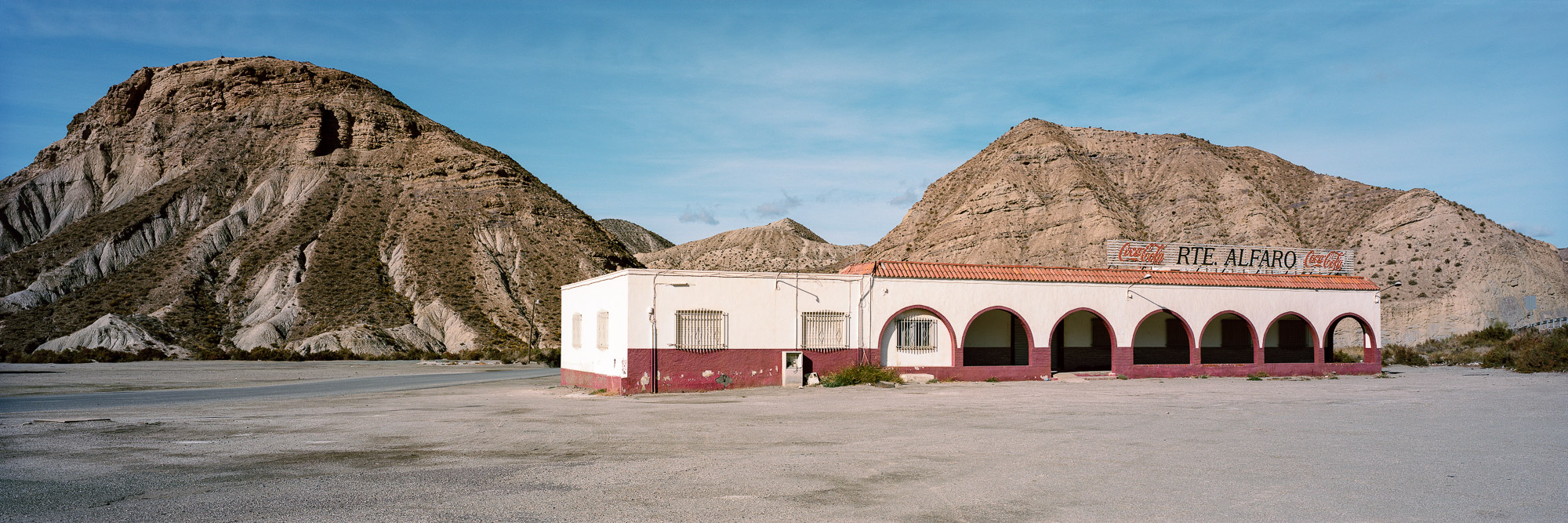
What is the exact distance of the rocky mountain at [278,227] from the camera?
64938 millimetres

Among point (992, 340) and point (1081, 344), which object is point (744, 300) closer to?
point (992, 340)

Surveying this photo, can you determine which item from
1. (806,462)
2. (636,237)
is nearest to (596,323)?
(806,462)

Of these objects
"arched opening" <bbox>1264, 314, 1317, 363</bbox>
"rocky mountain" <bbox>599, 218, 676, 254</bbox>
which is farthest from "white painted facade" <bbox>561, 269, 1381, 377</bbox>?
"rocky mountain" <bbox>599, 218, 676, 254</bbox>

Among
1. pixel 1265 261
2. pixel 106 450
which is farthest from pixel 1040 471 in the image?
pixel 1265 261

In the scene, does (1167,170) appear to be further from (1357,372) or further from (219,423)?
(219,423)

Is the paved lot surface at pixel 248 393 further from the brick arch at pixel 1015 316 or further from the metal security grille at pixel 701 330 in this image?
the brick arch at pixel 1015 316

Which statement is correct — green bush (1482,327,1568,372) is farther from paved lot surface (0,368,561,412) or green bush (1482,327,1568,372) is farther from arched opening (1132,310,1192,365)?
paved lot surface (0,368,561,412)

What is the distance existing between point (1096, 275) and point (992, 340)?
14.0ft

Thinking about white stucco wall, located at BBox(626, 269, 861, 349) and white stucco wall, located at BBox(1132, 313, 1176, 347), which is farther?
white stucco wall, located at BBox(1132, 313, 1176, 347)

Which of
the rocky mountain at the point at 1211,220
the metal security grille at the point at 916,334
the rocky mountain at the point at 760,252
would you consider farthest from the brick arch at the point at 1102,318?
the rocky mountain at the point at 760,252

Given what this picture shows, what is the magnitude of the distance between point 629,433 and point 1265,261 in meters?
30.4

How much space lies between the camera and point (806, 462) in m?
12.5

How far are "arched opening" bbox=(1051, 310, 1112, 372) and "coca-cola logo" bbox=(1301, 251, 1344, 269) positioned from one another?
9146mm

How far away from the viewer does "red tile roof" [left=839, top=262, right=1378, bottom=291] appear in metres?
31.0
